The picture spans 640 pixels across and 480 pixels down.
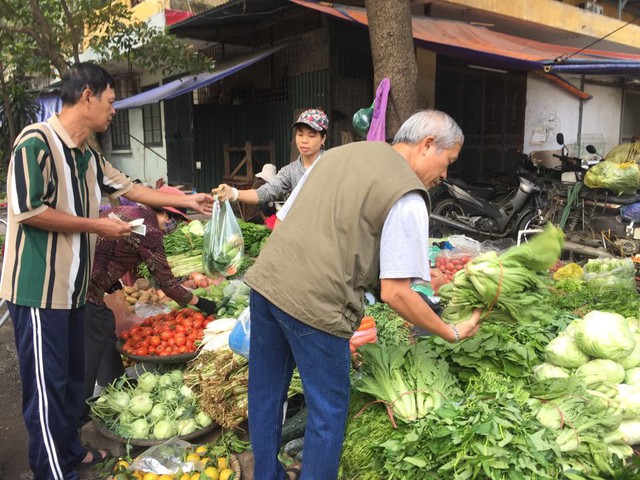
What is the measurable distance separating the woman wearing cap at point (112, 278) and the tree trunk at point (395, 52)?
9.07 feet

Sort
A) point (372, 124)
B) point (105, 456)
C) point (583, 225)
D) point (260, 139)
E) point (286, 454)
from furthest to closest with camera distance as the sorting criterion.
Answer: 1. point (260, 139)
2. point (583, 225)
3. point (372, 124)
4. point (105, 456)
5. point (286, 454)

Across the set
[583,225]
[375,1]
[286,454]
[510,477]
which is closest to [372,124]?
[375,1]

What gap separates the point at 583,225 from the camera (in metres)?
6.77

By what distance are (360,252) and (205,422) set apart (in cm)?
175

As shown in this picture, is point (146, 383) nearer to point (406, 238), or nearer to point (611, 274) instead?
point (406, 238)

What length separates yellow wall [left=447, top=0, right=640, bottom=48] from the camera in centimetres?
968

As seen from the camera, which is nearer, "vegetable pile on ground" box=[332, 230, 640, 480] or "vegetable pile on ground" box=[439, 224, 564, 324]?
"vegetable pile on ground" box=[332, 230, 640, 480]

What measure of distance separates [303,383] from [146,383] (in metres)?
1.60

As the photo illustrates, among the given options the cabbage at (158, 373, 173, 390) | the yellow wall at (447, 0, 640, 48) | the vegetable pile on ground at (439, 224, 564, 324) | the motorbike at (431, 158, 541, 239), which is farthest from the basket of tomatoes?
the yellow wall at (447, 0, 640, 48)

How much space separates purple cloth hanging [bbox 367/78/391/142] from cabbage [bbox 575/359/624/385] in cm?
308

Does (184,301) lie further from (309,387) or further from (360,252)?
(360,252)

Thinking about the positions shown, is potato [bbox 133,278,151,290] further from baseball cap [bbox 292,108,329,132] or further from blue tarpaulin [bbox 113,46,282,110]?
blue tarpaulin [bbox 113,46,282,110]

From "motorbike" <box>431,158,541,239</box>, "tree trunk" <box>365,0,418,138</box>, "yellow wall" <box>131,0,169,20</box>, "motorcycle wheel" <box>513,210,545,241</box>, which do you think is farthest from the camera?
"yellow wall" <box>131,0,169,20</box>

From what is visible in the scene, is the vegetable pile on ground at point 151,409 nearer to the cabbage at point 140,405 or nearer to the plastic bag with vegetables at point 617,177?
the cabbage at point 140,405
